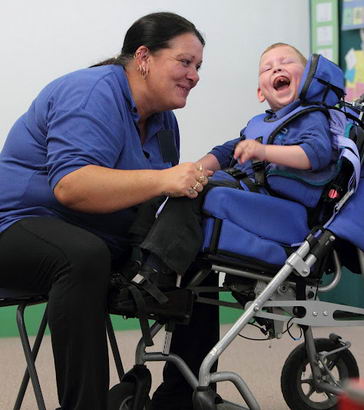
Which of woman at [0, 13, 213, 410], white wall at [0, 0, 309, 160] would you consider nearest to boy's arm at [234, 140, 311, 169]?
woman at [0, 13, 213, 410]

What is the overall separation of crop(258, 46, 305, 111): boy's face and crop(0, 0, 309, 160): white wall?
5.64 feet

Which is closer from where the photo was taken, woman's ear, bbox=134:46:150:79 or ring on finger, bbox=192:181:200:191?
ring on finger, bbox=192:181:200:191

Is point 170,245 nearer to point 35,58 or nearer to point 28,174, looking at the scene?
point 28,174

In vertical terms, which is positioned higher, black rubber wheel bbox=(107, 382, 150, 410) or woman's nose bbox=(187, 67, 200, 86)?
woman's nose bbox=(187, 67, 200, 86)

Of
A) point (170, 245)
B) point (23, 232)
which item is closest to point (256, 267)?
point (170, 245)

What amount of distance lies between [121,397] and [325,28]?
270cm

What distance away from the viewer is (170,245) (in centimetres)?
171

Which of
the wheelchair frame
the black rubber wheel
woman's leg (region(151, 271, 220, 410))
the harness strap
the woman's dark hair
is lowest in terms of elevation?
woman's leg (region(151, 271, 220, 410))

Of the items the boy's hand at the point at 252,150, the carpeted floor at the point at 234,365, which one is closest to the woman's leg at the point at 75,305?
the boy's hand at the point at 252,150

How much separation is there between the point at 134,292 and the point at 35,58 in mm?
2257

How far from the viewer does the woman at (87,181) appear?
1646 millimetres

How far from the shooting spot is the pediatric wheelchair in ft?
5.79

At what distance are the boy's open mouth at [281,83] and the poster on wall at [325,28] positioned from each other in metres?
1.87

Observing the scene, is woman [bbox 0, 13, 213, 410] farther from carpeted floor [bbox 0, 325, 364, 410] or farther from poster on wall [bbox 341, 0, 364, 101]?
poster on wall [bbox 341, 0, 364, 101]
